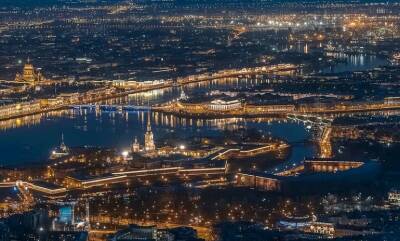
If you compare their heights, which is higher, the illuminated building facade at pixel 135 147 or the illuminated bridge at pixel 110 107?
the illuminated building facade at pixel 135 147

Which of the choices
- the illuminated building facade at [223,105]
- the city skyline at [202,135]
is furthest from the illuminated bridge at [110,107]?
the illuminated building facade at [223,105]

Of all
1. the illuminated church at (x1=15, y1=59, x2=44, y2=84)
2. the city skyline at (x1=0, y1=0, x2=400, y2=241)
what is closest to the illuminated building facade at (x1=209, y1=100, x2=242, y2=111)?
the city skyline at (x1=0, y1=0, x2=400, y2=241)

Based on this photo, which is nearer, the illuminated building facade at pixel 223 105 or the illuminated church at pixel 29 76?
the illuminated building facade at pixel 223 105

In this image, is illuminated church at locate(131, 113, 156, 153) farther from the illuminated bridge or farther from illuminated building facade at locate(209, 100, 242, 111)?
the illuminated bridge

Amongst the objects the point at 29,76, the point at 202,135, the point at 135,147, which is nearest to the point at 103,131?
the point at 202,135

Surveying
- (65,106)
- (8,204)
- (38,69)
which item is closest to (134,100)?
(65,106)

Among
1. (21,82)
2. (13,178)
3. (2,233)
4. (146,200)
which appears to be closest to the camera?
(2,233)

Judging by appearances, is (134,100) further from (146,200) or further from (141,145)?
(146,200)

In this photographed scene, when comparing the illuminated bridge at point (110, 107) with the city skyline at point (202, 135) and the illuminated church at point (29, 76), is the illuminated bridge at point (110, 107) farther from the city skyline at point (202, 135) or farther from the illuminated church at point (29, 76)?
the illuminated church at point (29, 76)

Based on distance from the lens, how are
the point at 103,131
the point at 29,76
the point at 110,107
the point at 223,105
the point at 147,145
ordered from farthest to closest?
1. the point at 29,76
2. the point at 110,107
3. the point at 223,105
4. the point at 103,131
5. the point at 147,145

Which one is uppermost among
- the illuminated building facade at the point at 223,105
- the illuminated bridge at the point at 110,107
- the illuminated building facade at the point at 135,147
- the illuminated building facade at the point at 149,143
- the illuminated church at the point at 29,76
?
the illuminated building facade at the point at 149,143

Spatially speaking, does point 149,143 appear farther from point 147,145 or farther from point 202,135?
point 202,135
